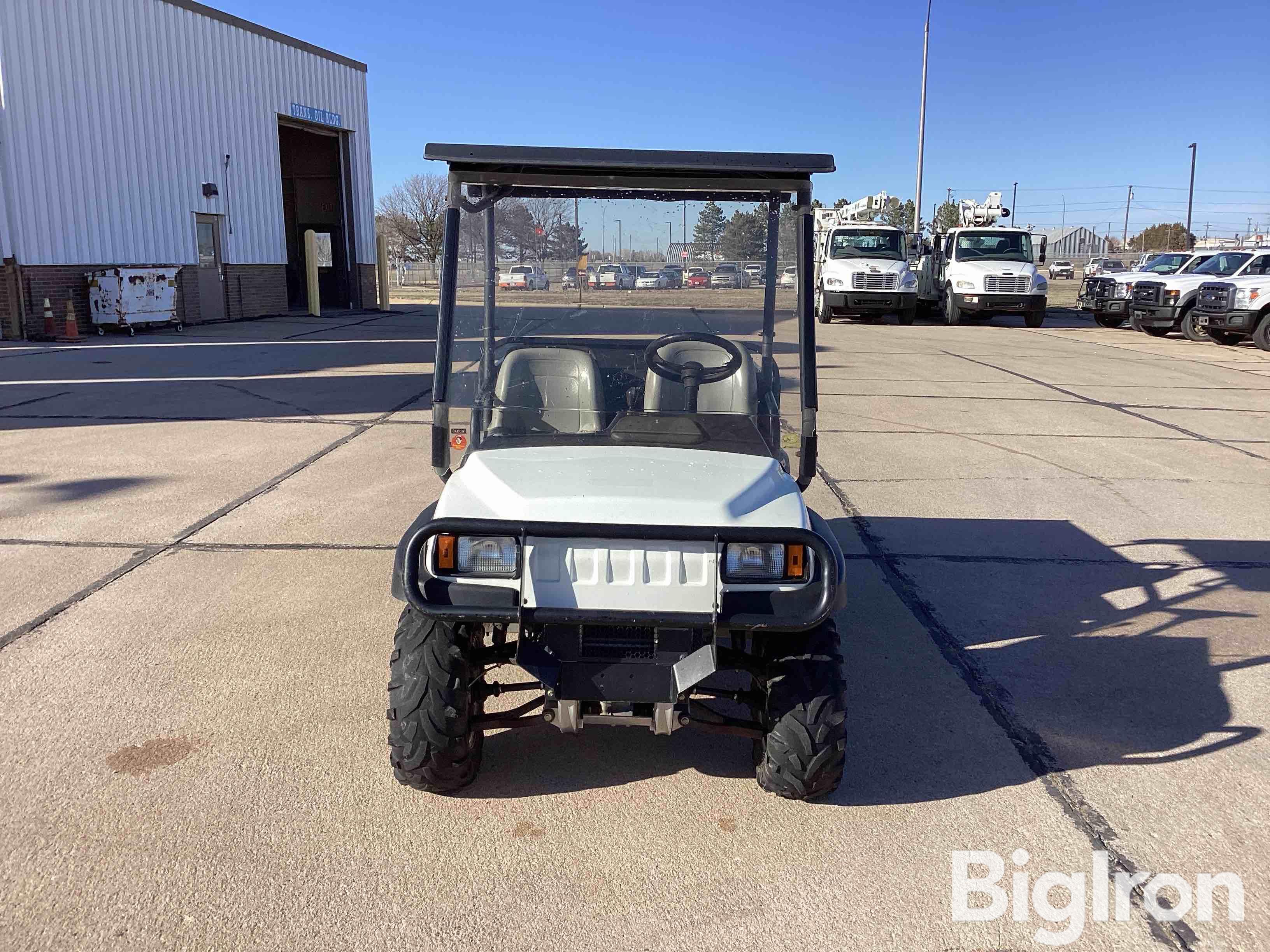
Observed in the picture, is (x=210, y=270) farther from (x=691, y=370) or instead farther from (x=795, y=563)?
(x=795, y=563)

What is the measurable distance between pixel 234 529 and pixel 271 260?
21001mm

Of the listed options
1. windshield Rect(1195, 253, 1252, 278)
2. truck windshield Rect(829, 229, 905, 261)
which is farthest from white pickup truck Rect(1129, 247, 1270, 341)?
truck windshield Rect(829, 229, 905, 261)

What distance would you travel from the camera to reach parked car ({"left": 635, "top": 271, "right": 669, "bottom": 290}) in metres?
4.14

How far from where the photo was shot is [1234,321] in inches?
775

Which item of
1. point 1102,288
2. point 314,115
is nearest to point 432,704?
point 1102,288

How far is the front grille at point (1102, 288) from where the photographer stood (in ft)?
83.4

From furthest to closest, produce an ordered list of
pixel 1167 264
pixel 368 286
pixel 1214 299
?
pixel 368 286 < pixel 1167 264 < pixel 1214 299

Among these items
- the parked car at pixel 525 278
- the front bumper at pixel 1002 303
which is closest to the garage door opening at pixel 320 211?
the front bumper at pixel 1002 303

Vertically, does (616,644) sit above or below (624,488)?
below

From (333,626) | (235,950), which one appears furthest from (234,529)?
(235,950)

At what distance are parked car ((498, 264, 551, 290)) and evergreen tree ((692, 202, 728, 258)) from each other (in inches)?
24.9

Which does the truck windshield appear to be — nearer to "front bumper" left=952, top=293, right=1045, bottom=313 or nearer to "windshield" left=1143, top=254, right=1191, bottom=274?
"front bumper" left=952, top=293, right=1045, bottom=313

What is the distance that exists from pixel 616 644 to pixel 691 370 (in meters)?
1.18

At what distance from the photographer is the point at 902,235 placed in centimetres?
2592
